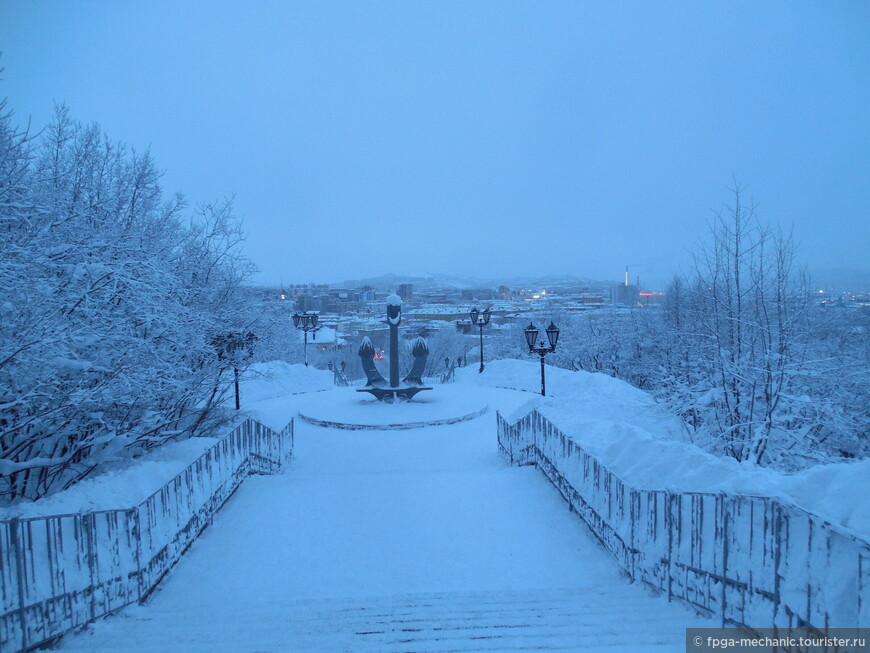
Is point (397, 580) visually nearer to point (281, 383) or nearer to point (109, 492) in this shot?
point (109, 492)

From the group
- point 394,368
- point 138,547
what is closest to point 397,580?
point 138,547

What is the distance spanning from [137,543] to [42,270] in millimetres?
2900

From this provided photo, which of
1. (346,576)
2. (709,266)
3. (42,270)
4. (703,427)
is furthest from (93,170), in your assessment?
(703,427)

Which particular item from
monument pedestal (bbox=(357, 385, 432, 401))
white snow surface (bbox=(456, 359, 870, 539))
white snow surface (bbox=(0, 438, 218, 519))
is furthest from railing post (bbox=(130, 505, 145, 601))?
monument pedestal (bbox=(357, 385, 432, 401))

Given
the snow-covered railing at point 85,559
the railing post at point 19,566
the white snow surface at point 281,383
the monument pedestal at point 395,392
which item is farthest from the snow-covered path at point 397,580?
the white snow surface at point 281,383

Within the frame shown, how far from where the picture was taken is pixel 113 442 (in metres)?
6.27

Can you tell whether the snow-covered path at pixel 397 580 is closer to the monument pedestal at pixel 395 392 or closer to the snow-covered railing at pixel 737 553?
the snow-covered railing at pixel 737 553

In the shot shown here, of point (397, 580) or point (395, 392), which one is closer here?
point (397, 580)

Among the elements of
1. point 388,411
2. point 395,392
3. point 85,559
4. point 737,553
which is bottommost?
point 388,411

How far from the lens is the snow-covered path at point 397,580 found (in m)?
3.66

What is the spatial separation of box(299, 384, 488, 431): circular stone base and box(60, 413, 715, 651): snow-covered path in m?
6.04

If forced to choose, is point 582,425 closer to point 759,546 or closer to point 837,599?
point 759,546

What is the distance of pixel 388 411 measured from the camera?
1546 centimetres

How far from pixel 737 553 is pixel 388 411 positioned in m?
12.4
